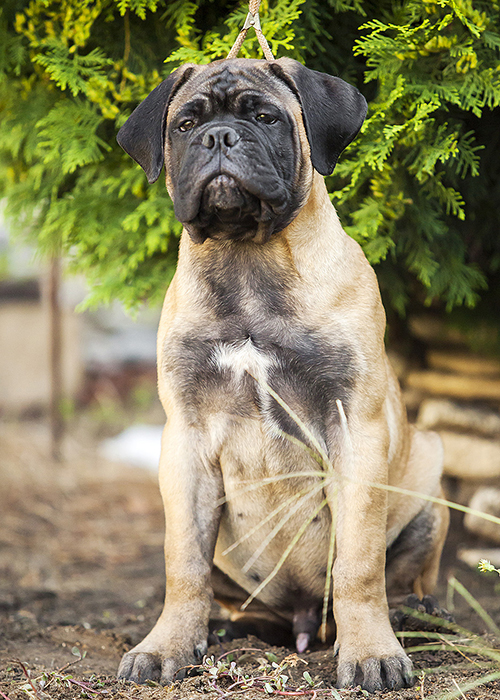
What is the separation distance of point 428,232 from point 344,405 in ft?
4.10

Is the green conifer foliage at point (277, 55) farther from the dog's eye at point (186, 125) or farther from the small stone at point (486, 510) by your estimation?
the small stone at point (486, 510)

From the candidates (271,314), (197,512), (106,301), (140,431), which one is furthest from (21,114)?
(140,431)

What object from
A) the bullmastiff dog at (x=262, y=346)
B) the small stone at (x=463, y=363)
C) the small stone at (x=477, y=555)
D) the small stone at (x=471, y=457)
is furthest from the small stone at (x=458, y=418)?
the bullmastiff dog at (x=262, y=346)

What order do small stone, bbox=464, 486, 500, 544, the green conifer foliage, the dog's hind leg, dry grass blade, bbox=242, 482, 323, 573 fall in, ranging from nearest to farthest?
dry grass blade, bbox=242, 482, 323, 573 → the green conifer foliage → the dog's hind leg → small stone, bbox=464, 486, 500, 544

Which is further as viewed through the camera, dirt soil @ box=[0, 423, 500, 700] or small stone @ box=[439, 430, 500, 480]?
small stone @ box=[439, 430, 500, 480]

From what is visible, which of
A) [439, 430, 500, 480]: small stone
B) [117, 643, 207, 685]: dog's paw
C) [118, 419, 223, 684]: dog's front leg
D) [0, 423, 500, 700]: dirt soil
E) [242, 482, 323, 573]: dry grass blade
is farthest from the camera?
[439, 430, 500, 480]: small stone

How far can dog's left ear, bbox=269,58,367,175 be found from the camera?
2.47 m

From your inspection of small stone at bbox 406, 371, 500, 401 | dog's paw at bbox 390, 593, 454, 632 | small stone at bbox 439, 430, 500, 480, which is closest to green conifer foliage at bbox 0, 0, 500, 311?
small stone at bbox 406, 371, 500, 401

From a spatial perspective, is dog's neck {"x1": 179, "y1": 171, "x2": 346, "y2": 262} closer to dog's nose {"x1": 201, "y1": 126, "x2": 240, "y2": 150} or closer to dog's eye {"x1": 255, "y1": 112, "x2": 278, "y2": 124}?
dog's eye {"x1": 255, "y1": 112, "x2": 278, "y2": 124}

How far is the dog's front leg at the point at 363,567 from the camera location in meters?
2.30

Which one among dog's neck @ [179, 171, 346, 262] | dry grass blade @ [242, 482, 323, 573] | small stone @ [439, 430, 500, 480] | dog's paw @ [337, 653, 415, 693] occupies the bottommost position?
small stone @ [439, 430, 500, 480]

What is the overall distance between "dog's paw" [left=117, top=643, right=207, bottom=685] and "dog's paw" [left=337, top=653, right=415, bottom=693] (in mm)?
521

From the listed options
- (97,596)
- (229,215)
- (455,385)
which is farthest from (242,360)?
(455,385)

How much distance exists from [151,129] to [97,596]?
2.70 m
